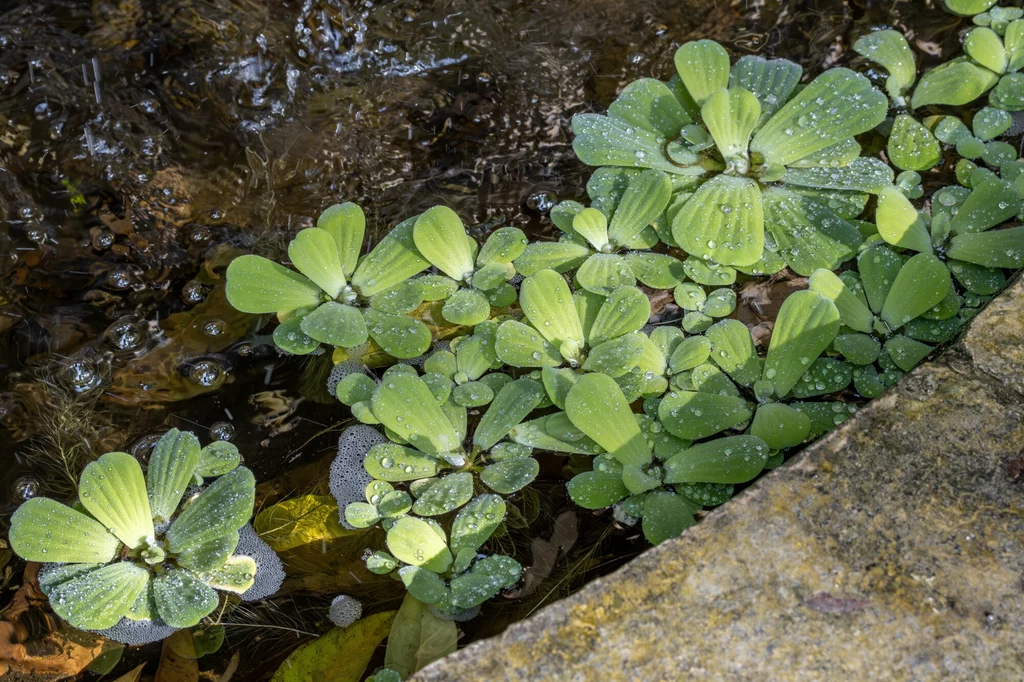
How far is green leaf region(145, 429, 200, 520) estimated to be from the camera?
67.2 inches

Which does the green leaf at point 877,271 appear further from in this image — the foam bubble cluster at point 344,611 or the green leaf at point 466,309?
the foam bubble cluster at point 344,611

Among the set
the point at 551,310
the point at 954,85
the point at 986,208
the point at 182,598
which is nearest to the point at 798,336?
the point at 551,310

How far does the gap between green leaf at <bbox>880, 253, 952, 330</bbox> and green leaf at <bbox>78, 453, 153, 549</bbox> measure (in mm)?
Answer: 1672

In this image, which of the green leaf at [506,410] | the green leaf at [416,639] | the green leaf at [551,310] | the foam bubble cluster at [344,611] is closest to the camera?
the green leaf at [416,639]

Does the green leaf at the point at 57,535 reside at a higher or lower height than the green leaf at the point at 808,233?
lower

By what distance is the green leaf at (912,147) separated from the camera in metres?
2.14

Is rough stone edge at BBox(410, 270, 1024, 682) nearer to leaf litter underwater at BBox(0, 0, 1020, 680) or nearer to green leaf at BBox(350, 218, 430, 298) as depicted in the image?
leaf litter underwater at BBox(0, 0, 1020, 680)

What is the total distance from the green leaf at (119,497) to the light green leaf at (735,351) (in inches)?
50.0

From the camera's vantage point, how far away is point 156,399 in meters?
1.95

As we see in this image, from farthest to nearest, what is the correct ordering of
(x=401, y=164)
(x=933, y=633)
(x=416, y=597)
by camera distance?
(x=401, y=164)
(x=416, y=597)
(x=933, y=633)

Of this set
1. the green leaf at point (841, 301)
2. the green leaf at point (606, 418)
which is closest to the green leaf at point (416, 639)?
the green leaf at point (606, 418)

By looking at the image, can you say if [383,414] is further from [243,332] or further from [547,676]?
[547,676]

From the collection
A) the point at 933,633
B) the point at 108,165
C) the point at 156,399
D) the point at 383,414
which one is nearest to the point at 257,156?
the point at 108,165

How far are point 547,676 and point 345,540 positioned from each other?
623mm
